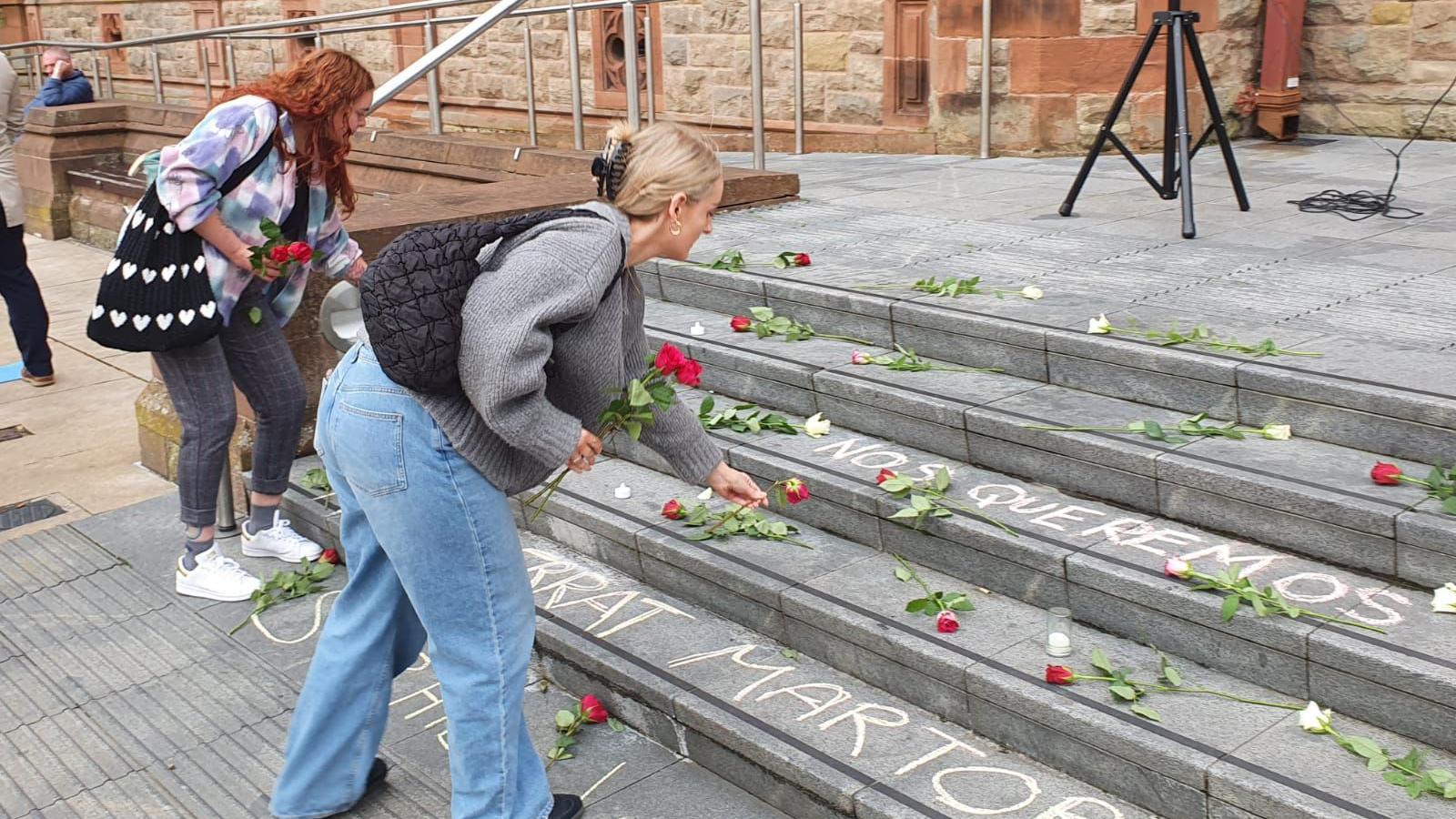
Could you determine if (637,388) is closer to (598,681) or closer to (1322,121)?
(598,681)

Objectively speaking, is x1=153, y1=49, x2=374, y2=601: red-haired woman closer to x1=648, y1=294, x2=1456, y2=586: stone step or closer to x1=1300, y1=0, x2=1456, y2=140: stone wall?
x1=648, y1=294, x2=1456, y2=586: stone step

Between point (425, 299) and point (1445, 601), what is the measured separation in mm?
2362

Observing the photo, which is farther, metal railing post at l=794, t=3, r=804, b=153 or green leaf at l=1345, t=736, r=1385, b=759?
metal railing post at l=794, t=3, r=804, b=153

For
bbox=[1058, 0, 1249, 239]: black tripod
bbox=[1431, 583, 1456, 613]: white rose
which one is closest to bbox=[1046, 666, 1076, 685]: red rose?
bbox=[1431, 583, 1456, 613]: white rose

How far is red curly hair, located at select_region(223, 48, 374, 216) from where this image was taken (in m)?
4.31

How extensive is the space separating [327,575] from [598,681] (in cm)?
150

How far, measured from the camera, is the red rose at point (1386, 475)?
146 inches

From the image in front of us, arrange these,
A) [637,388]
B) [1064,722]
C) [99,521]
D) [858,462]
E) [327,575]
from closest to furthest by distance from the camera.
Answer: [637,388] → [1064,722] → [858,462] → [327,575] → [99,521]

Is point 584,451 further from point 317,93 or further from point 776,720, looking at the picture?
point 317,93

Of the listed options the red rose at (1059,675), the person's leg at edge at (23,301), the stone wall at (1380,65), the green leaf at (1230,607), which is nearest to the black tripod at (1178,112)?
the stone wall at (1380,65)

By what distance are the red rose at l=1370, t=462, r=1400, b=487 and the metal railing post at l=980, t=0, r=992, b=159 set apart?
6.28 metres

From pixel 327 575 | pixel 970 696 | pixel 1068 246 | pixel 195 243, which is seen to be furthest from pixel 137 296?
pixel 1068 246

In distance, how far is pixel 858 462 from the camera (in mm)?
4648

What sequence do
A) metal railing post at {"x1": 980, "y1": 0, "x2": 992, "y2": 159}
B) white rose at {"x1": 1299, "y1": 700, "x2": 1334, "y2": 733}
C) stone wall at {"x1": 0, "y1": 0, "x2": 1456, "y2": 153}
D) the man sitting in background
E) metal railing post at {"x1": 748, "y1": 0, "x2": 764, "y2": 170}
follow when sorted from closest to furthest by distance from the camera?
white rose at {"x1": 1299, "y1": 700, "x2": 1334, "y2": 733} → metal railing post at {"x1": 748, "y1": 0, "x2": 764, "y2": 170} → stone wall at {"x1": 0, "y1": 0, "x2": 1456, "y2": 153} → metal railing post at {"x1": 980, "y1": 0, "x2": 992, "y2": 159} → the man sitting in background
